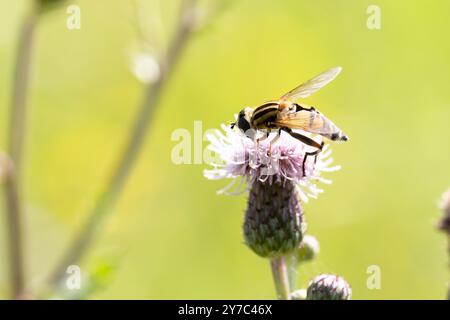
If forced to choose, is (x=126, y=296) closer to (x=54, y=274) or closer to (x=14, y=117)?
(x=54, y=274)

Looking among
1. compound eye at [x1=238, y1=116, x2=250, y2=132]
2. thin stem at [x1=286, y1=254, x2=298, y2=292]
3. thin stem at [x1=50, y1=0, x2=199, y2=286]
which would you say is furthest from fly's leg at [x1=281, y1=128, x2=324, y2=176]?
thin stem at [x1=50, y1=0, x2=199, y2=286]

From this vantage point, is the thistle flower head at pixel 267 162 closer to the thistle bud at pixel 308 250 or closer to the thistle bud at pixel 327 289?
the thistle bud at pixel 308 250

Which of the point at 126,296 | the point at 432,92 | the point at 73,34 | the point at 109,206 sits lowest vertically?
the point at 126,296

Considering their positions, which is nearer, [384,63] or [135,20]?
[135,20]

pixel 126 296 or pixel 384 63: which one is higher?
pixel 384 63

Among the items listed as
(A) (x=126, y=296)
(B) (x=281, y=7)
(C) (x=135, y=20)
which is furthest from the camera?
(B) (x=281, y=7)

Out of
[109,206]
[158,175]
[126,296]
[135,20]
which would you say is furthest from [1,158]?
[158,175]

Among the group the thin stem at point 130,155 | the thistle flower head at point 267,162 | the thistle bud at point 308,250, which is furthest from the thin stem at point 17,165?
the thistle bud at point 308,250

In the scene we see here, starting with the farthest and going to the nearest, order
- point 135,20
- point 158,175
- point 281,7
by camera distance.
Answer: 1. point 281,7
2. point 158,175
3. point 135,20
